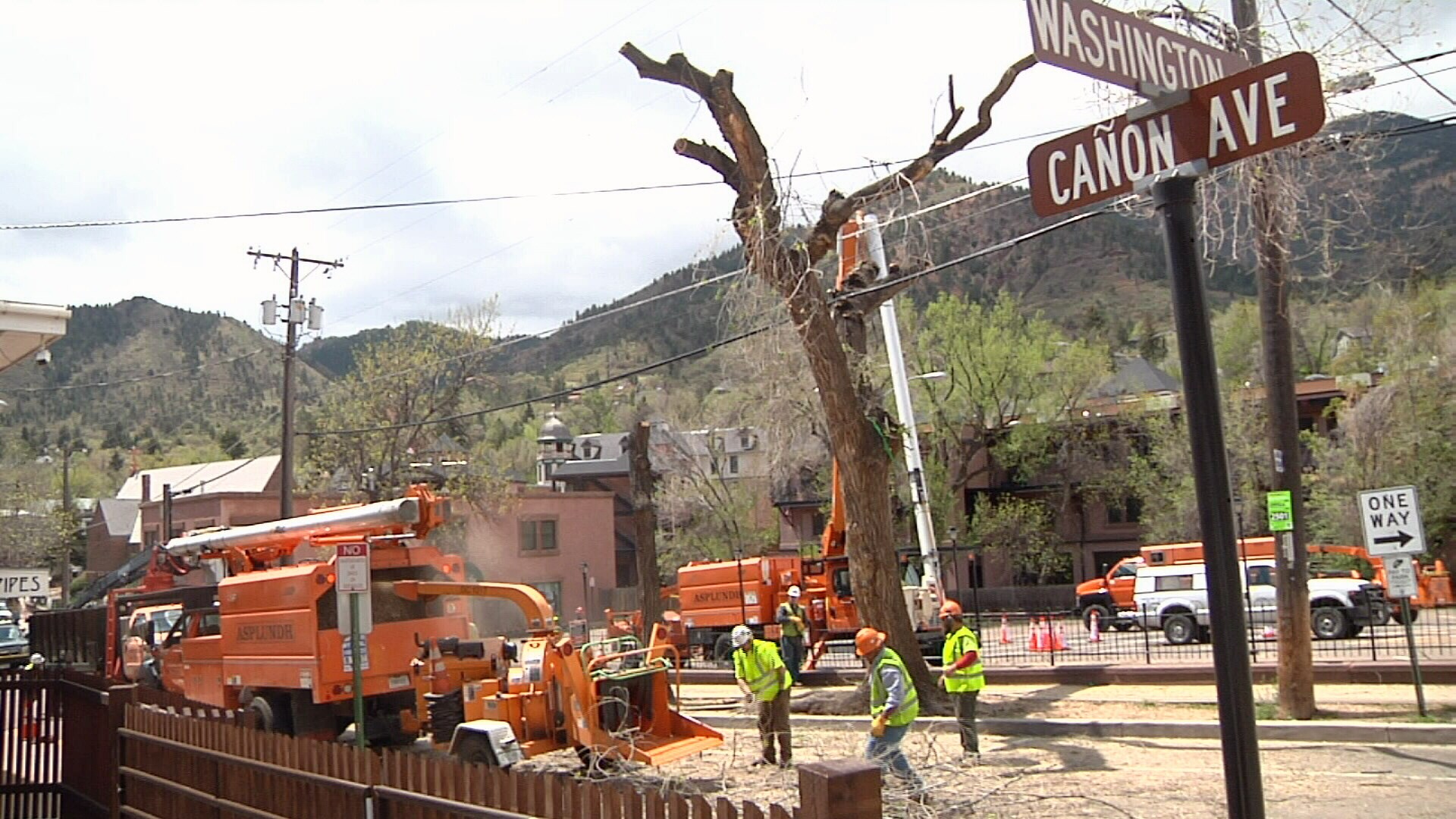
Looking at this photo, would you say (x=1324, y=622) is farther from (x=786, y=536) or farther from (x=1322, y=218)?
(x=786, y=536)

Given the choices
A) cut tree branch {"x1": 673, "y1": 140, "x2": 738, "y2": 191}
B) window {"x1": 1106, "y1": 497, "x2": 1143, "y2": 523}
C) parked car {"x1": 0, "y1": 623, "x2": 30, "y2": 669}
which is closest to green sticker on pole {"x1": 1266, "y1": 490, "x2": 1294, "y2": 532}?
cut tree branch {"x1": 673, "y1": 140, "x2": 738, "y2": 191}

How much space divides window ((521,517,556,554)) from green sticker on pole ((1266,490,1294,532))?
145 ft

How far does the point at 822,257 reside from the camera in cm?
1619

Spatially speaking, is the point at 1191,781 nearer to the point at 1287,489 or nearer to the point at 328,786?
the point at 1287,489

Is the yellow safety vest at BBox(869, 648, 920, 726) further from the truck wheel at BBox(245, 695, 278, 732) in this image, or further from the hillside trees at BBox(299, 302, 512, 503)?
the hillside trees at BBox(299, 302, 512, 503)

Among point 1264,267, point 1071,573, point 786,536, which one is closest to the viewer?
point 1264,267

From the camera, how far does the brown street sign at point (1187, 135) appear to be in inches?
171

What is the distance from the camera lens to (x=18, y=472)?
80.7m

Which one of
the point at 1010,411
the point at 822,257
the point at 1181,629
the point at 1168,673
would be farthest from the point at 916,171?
the point at 1010,411

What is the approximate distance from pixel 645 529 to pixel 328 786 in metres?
20.3

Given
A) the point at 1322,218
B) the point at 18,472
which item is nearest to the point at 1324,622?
the point at 1322,218

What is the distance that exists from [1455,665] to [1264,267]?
7.38 meters

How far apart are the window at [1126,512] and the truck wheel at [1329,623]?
2351 centimetres

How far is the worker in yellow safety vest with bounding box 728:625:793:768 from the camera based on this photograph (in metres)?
12.9
